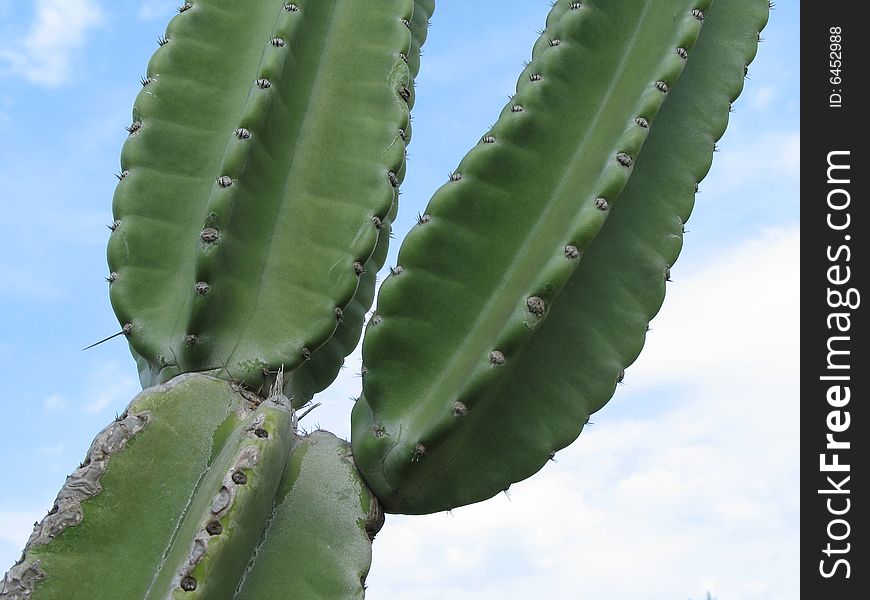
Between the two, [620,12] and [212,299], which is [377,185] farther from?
[620,12]

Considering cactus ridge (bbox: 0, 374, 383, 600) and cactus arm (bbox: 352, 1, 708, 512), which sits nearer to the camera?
cactus ridge (bbox: 0, 374, 383, 600)

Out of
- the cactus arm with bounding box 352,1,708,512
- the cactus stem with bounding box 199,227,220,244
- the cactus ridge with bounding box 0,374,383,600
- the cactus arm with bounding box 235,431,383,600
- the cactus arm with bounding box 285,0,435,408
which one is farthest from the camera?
the cactus arm with bounding box 285,0,435,408

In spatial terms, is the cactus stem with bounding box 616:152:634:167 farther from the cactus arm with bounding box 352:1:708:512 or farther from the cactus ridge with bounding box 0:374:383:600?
the cactus ridge with bounding box 0:374:383:600

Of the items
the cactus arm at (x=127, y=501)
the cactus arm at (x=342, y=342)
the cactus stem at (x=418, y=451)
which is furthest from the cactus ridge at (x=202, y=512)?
the cactus arm at (x=342, y=342)

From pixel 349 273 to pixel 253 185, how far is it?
1.15 ft

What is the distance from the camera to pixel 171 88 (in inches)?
112

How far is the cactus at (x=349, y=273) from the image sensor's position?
237 centimetres

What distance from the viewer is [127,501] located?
232 cm

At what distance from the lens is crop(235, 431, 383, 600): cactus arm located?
92.2 inches

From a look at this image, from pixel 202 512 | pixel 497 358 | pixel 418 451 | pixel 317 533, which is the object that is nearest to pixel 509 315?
pixel 497 358

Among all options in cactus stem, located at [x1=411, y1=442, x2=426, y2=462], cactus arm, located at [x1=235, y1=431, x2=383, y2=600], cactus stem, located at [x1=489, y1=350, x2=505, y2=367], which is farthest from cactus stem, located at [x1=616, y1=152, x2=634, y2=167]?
cactus arm, located at [x1=235, y1=431, x2=383, y2=600]
